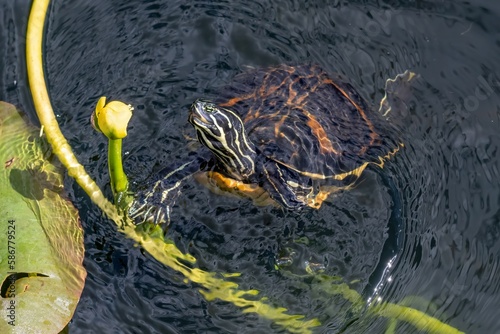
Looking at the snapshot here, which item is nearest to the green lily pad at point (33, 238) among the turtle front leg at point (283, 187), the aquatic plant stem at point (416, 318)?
the turtle front leg at point (283, 187)

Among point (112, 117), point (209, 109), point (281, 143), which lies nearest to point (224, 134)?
point (209, 109)

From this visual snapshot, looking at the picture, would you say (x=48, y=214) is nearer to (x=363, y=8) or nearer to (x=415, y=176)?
(x=415, y=176)

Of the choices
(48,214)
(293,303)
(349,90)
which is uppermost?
(349,90)

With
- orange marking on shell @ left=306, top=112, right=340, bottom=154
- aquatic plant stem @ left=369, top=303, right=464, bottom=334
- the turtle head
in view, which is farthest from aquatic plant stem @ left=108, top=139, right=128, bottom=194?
aquatic plant stem @ left=369, top=303, right=464, bottom=334

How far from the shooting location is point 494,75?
167 inches

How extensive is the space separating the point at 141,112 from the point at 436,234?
1.79 metres

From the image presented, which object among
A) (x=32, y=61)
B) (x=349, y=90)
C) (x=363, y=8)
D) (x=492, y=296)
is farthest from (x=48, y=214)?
(x=363, y=8)

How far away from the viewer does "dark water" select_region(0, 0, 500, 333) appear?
339cm

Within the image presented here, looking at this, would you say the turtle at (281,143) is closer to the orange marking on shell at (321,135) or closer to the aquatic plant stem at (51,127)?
the orange marking on shell at (321,135)

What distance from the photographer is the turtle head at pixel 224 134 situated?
11.0 feet

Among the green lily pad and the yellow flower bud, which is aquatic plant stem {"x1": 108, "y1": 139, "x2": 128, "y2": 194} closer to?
the yellow flower bud

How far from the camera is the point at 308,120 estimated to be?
11.9 feet

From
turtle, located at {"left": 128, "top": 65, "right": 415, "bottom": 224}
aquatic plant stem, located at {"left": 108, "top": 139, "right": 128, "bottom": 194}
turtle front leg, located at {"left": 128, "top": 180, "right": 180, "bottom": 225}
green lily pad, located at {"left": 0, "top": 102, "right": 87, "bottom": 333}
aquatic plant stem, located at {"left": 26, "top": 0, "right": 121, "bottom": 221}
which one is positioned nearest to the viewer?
aquatic plant stem, located at {"left": 108, "top": 139, "right": 128, "bottom": 194}

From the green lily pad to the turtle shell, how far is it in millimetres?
1036
